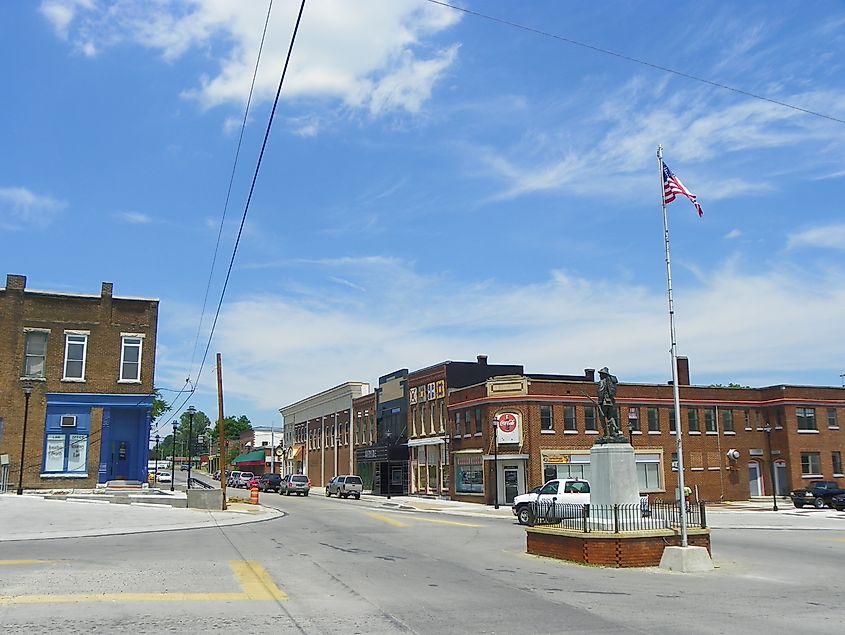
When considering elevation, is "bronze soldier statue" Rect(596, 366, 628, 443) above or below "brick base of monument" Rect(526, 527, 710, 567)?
above

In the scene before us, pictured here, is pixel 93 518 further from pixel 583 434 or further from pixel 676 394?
pixel 583 434

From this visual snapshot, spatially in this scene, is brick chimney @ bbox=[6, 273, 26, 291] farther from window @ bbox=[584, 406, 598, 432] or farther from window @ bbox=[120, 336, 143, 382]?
window @ bbox=[584, 406, 598, 432]

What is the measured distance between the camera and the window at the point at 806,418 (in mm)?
55125

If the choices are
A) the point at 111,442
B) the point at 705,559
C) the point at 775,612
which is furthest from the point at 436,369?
the point at 775,612

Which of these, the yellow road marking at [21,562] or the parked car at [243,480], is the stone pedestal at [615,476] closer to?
the yellow road marking at [21,562]

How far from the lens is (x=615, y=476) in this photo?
19469mm

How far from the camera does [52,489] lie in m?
40.8

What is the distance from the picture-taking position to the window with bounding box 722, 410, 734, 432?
54656 mm

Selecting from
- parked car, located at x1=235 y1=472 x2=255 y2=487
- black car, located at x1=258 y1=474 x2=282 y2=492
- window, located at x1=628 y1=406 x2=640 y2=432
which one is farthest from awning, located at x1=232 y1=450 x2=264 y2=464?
window, located at x1=628 y1=406 x2=640 y2=432

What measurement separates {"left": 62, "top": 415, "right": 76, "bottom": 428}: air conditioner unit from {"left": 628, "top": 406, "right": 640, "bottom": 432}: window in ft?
109

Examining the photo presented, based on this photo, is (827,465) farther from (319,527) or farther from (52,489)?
(52,489)

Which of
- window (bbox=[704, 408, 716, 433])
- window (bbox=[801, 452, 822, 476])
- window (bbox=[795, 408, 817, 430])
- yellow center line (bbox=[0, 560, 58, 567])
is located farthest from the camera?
window (bbox=[795, 408, 817, 430])

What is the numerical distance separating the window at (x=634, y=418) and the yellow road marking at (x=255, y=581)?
3794cm

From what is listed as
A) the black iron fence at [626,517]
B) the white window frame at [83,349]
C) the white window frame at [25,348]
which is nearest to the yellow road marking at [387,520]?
the black iron fence at [626,517]
